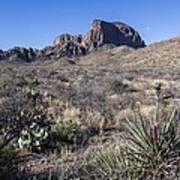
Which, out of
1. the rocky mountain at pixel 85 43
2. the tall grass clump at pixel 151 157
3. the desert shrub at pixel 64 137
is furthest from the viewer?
the rocky mountain at pixel 85 43

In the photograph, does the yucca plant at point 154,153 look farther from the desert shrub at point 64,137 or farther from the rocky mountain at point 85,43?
the rocky mountain at point 85,43

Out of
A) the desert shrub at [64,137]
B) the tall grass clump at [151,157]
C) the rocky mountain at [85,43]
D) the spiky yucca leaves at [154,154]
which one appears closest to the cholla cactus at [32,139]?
the desert shrub at [64,137]

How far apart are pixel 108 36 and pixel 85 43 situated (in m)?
26.2

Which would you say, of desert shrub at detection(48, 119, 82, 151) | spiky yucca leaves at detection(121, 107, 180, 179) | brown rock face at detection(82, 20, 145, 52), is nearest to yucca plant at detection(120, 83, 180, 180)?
spiky yucca leaves at detection(121, 107, 180, 179)

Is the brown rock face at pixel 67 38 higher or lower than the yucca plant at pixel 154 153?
higher

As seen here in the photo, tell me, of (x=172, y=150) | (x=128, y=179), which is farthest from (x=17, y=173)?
(x=172, y=150)

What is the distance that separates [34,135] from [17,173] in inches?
42.4

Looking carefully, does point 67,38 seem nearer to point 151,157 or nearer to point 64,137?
point 64,137

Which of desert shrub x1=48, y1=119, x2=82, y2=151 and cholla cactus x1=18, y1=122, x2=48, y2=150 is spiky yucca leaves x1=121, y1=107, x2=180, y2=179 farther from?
cholla cactus x1=18, y1=122, x2=48, y2=150

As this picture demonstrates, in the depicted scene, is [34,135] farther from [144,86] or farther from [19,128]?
[144,86]

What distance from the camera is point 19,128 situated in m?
4.38

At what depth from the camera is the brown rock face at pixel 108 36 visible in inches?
5802

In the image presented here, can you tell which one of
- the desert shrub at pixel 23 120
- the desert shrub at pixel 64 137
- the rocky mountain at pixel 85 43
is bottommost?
the desert shrub at pixel 64 137

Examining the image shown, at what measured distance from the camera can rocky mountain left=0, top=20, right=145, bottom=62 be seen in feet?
391
